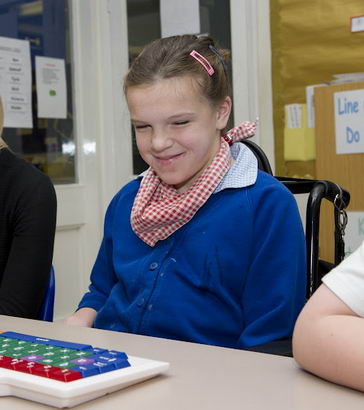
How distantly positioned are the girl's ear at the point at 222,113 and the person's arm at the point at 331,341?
0.62 m

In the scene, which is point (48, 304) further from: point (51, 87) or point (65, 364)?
point (51, 87)

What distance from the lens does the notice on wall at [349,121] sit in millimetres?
2176

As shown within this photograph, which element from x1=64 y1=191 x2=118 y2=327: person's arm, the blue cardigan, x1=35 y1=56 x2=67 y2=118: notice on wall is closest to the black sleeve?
x1=64 y1=191 x2=118 y2=327: person's arm

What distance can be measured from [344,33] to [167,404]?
6.51 ft

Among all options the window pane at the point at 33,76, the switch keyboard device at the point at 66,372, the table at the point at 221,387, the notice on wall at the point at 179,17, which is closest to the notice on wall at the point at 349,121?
the notice on wall at the point at 179,17

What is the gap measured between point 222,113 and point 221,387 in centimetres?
74

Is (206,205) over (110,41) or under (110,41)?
under

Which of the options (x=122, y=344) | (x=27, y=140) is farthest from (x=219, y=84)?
(x=27, y=140)

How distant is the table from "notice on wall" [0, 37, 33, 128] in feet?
6.89

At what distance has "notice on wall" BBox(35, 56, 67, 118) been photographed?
291cm

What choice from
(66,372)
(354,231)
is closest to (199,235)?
(66,372)

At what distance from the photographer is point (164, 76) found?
4.06 ft

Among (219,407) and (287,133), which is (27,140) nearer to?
(287,133)

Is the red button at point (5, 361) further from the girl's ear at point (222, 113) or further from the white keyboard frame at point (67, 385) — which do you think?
the girl's ear at point (222, 113)
